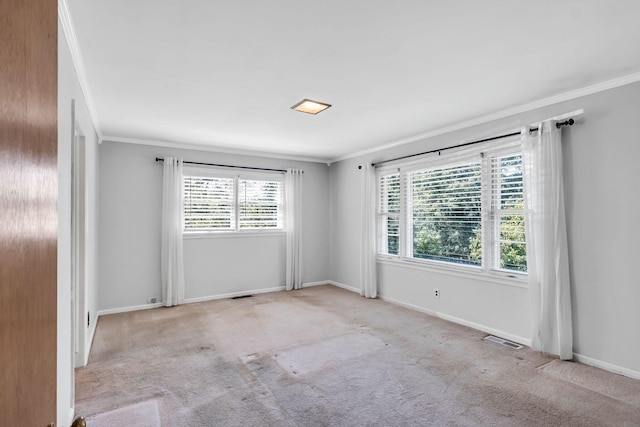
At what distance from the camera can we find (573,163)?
3.15 metres

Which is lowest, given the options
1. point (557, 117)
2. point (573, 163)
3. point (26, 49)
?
point (26, 49)

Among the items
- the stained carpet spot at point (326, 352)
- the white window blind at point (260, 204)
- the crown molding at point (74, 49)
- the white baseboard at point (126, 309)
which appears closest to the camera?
the crown molding at point (74, 49)

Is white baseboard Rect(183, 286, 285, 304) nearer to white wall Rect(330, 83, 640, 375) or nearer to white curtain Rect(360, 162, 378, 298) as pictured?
white curtain Rect(360, 162, 378, 298)

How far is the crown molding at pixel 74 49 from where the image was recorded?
5.95 feet

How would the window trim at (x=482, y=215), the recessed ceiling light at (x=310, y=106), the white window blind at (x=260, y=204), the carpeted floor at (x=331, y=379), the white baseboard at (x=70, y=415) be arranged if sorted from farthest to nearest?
the white window blind at (x=260, y=204), the window trim at (x=482, y=215), the recessed ceiling light at (x=310, y=106), the carpeted floor at (x=331, y=379), the white baseboard at (x=70, y=415)

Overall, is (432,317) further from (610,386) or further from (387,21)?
(387,21)

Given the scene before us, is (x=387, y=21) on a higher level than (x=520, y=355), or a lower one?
higher

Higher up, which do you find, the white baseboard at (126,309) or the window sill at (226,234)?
the window sill at (226,234)

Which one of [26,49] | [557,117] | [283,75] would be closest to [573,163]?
[557,117]

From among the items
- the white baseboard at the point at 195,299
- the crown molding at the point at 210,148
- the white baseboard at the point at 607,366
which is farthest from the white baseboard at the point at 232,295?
the white baseboard at the point at 607,366

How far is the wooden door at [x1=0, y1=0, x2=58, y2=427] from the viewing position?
0.49m

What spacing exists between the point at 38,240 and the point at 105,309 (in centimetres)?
481

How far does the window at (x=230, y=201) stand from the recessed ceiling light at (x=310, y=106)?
2.45 m

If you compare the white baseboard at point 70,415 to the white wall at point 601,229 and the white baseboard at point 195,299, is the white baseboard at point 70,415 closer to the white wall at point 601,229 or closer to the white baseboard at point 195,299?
the white baseboard at point 195,299
